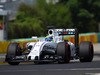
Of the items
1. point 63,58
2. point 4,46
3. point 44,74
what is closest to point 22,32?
point 4,46

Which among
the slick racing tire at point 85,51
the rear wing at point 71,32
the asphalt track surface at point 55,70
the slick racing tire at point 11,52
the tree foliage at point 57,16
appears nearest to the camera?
the asphalt track surface at point 55,70

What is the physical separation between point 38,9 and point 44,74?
137 feet

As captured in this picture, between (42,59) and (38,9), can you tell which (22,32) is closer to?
(38,9)

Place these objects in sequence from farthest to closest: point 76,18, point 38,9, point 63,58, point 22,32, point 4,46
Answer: point 76,18, point 38,9, point 22,32, point 4,46, point 63,58

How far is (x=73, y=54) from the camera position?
18328 mm

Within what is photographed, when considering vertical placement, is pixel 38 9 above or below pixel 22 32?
above

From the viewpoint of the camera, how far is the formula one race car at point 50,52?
1623cm

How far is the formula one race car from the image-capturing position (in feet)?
53.3

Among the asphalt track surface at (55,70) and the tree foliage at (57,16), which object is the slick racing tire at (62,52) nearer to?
the asphalt track surface at (55,70)

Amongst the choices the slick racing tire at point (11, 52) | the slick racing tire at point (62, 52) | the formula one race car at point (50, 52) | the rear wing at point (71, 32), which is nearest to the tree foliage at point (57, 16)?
the rear wing at point (71, 32)

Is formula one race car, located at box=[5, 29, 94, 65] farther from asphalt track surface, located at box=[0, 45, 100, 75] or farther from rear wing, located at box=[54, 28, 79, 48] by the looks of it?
asphalt track surface, located at box=[0, 45, 100, 75]

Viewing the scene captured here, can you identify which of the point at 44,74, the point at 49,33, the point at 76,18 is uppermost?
the point at 76,18

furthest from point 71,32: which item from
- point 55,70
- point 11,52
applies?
point 55,70

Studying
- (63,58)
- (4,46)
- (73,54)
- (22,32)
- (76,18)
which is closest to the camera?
(63,58)
